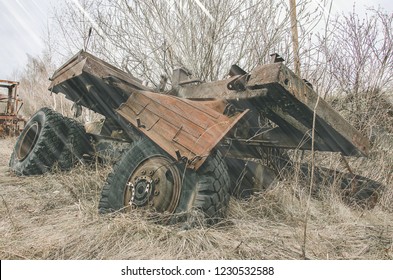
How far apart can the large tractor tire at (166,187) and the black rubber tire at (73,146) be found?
174cm

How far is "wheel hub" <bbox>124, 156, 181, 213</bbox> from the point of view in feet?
8.21

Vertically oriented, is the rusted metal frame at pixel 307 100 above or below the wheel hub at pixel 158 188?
above

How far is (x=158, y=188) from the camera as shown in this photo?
2.54m

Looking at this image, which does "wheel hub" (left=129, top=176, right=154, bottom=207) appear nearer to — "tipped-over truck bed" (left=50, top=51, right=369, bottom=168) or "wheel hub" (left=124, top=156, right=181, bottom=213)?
"wheel hub" (left=124, top=156, right=181, bottom=213)

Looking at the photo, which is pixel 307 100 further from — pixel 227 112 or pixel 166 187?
pixel 166 187

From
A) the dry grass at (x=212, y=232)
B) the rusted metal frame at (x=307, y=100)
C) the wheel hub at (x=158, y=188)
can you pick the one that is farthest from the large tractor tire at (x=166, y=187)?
the rusted metal frame at (x=307, y=100)

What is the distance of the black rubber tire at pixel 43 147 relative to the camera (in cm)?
422

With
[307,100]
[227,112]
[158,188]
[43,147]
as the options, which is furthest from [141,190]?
[43,147]

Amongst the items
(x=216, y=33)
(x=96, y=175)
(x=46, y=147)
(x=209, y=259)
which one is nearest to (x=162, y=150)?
(x=209, y=259)

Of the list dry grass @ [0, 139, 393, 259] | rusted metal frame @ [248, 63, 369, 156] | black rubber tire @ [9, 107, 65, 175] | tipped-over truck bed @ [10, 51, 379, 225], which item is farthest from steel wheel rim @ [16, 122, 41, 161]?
rusted metal frame @ [248, 63, 369, 156]

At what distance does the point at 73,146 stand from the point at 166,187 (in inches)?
99.0

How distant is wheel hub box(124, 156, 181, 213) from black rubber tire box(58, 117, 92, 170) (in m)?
1.95

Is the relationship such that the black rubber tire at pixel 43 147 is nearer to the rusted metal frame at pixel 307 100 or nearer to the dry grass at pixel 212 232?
the dry grass at pixel 212 232

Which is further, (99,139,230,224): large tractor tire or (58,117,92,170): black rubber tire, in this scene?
(58,117,92,170): black rubber tire
